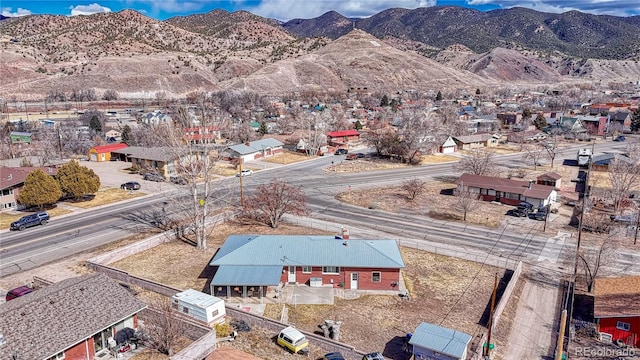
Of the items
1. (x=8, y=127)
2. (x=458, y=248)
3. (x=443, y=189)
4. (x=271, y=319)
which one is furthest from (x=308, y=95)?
(x=271, y=319)

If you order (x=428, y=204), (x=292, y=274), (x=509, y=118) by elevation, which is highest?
(x=509, y=118)

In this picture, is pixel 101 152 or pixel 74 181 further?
pixel 101 152

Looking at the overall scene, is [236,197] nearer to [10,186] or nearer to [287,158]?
[10,186]

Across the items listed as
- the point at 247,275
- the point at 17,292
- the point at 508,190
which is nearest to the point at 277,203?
the point at 247,275

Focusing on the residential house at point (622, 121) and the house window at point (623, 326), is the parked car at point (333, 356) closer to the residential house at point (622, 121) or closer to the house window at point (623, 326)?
the house window at point (623, 326)

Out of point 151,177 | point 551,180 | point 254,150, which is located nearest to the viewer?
Result: point 551,180

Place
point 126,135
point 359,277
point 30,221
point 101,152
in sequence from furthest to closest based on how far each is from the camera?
point 126,135
point 101,152
point 30,221
point 359,277

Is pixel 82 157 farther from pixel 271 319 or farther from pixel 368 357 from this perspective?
pixel 368 357

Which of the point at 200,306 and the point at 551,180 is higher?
the point at 551,180
